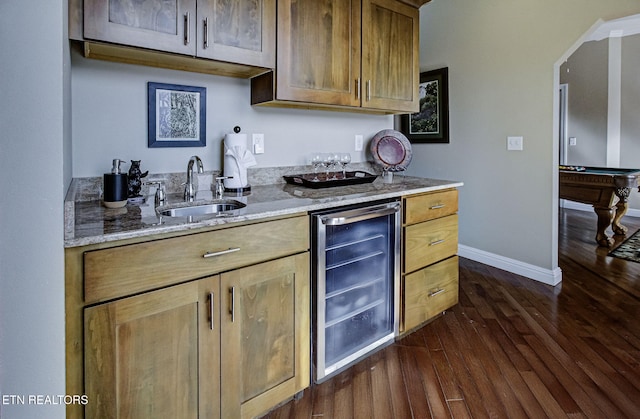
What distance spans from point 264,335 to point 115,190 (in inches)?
32.3

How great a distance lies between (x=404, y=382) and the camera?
1.83 metres

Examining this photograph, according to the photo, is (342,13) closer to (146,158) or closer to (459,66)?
(146,158)

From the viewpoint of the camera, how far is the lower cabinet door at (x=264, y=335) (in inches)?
55.6

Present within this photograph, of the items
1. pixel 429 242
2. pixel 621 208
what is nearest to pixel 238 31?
pixel 429 242

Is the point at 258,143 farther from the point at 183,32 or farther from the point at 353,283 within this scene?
the point at 353,283

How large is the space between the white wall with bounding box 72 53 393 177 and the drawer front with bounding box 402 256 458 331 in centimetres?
103

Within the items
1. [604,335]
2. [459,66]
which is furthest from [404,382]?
[459,66]

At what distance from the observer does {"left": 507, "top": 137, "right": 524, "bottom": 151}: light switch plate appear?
3.22 m

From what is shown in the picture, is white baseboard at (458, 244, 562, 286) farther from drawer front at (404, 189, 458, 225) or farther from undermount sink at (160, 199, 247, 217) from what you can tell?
undermount sink at (160, 199, 247, 217)

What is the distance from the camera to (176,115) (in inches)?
77.0

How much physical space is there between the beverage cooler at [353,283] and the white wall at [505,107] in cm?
179

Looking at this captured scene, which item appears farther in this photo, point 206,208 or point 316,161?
point 316,161

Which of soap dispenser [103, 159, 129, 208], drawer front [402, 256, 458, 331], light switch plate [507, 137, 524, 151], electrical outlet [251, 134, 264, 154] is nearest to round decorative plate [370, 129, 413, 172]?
drawer front [402, 256, 458, 331]

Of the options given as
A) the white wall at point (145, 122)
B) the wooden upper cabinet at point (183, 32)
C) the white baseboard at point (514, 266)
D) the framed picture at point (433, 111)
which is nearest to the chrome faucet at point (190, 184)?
the white wall at point (145, 122)
